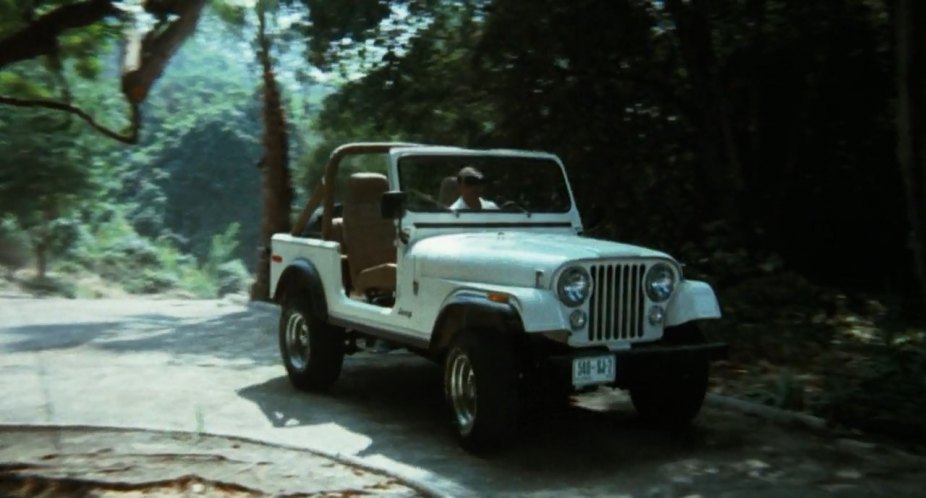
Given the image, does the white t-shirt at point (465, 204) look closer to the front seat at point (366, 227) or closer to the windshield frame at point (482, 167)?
the windshield frame at point (482, 167)

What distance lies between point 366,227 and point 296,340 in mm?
1230

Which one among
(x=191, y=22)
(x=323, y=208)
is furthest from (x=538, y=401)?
(x=191, y=22)

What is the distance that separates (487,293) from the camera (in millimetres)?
7098

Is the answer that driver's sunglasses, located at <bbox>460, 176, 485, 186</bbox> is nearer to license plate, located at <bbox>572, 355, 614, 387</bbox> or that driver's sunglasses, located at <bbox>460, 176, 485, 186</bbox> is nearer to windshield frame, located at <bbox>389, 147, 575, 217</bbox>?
windshield frame, located at <bbox>389, 147, 575, 217</bbox>

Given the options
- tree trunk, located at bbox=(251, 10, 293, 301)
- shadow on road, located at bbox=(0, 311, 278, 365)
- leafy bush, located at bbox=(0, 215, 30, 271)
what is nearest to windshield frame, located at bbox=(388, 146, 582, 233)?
shadow on road, located at bbox=(0, 311, 278, 365)

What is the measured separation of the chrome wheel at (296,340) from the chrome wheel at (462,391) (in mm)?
2477

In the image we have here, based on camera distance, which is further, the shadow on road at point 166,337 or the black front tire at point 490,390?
the shadow on road at point 166,337

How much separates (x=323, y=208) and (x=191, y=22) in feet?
11.7

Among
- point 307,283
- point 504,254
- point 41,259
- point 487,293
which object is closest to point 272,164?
point 307,283

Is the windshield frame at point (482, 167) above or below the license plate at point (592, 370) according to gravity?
above

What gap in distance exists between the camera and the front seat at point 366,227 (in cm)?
923

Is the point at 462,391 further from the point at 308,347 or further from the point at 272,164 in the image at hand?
the point at 272,164

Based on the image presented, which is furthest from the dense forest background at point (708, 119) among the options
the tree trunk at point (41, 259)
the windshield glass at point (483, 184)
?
the tree trunk at point (41, 259)

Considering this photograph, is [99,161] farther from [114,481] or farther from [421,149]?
[114,481]
